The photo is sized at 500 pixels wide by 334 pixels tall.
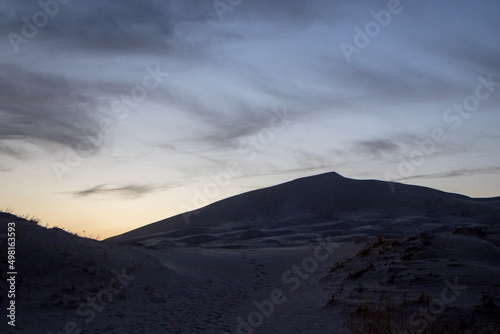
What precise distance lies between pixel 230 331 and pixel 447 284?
18.8 ft

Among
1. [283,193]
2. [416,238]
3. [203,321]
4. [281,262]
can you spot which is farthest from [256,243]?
[283,193]

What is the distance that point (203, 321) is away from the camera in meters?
11.1

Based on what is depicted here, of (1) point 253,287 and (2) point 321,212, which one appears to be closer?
(1) point 253,287

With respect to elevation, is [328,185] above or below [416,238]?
above

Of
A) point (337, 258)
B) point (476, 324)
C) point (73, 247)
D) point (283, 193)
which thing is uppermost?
point (283, 193)

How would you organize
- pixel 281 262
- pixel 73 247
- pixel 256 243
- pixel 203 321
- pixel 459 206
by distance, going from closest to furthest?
pixel 203 321 → pixel 73 247 → pixel 281 262 → pixel 256 243 → pixel 459 206

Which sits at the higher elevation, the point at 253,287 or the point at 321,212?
the point at 321,212

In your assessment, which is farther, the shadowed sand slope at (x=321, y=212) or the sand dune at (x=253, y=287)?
the shadowed sand slope at (x=321, y=212)

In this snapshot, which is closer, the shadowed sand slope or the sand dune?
the sand dune

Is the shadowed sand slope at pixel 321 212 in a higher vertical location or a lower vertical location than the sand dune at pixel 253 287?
higher

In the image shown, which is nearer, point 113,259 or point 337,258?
point 113,259

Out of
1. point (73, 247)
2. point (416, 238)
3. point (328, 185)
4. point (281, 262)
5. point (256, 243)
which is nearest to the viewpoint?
point (73, 247)

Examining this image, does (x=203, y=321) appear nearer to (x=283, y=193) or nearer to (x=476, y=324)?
(x=476, y=324)

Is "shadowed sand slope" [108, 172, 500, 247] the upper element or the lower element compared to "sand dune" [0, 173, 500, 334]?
upper
